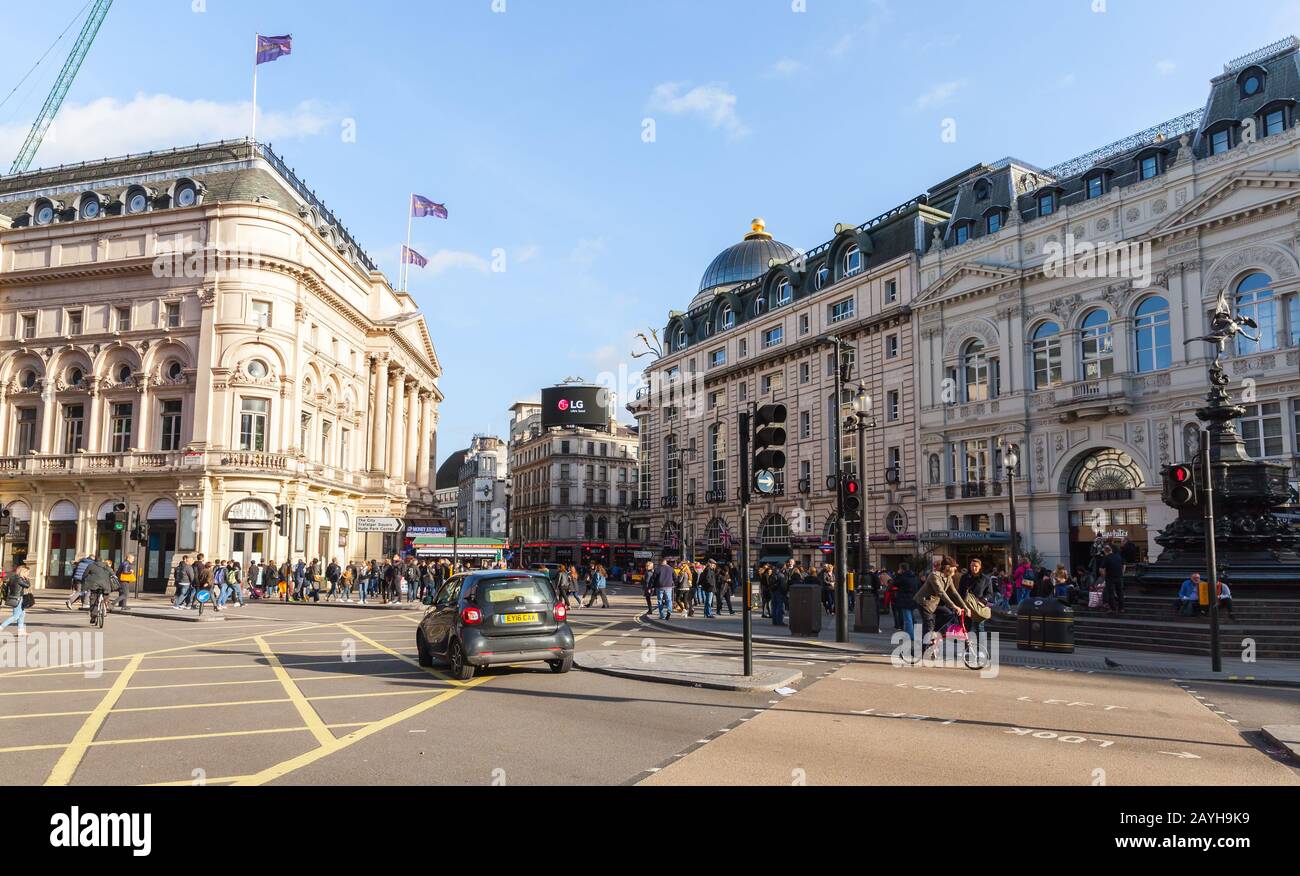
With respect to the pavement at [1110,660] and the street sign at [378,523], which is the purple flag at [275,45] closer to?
the street sign at [378,523]

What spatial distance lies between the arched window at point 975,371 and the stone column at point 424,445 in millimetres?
44751

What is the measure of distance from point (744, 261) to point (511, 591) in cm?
6516

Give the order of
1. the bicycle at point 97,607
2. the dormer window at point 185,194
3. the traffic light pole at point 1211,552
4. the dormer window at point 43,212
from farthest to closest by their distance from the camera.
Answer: the dormer window at point 43,212 < the dormer window at point 185,194 < the bicycle at point 97,607 < the traffic light pole at point 1211,552

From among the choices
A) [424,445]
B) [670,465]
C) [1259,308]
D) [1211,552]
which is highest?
[1259,308]

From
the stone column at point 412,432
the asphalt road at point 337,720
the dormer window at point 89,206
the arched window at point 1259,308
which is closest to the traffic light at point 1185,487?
the asphalt road at point 337,720

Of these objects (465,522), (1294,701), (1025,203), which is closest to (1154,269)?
(1025,203)

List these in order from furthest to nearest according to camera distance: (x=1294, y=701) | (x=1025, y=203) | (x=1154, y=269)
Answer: (x=1025, y=203) < (x=1154, y=269) < (x=1294, y=701)

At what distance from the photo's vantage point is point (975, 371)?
143ft

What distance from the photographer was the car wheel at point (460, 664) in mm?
12094

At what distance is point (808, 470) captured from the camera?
2125 inches

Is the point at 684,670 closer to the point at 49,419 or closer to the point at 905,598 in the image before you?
the point at 905,598

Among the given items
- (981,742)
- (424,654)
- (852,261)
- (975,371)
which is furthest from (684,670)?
(852,261)
